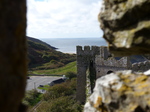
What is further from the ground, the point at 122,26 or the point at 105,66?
the point at 122,26

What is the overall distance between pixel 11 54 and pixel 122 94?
249 centimetres

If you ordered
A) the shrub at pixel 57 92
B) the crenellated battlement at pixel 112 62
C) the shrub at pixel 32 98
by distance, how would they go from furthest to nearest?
the shrub at pixel 32 98 < the shrub at pixel 57 92 < the crenellated battlement at pixel 112 62

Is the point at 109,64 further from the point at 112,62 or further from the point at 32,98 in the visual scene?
the point at 32,98

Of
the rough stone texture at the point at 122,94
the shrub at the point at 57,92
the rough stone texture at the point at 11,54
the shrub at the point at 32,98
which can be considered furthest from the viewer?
the shrub at the point at 32,98

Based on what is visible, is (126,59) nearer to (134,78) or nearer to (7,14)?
(134,78)

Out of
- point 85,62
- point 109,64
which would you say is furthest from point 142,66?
point 85,62

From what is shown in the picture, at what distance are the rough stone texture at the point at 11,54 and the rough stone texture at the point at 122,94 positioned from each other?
202 centimetres

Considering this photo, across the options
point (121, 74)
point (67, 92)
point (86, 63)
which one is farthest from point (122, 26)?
point (67, 92)

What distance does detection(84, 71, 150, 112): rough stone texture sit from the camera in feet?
13.0

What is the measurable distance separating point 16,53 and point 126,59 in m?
16.2

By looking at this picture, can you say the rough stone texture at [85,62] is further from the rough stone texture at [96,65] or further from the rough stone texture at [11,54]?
the rough stone texture at [11,54]

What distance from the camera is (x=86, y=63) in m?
24.1

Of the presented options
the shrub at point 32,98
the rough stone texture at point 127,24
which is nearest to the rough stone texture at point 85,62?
the shrub at point 32,98

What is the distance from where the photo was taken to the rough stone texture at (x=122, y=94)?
3.98 metres
